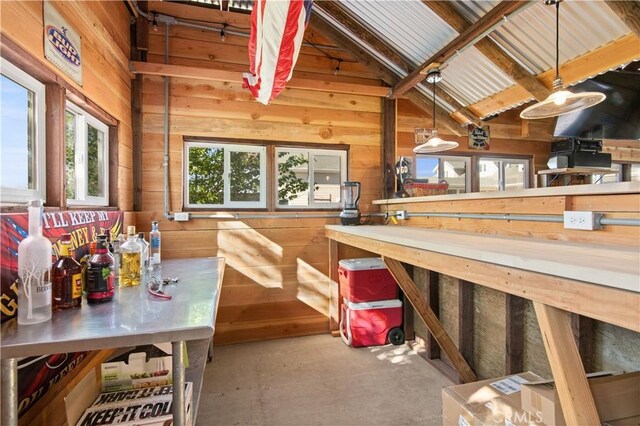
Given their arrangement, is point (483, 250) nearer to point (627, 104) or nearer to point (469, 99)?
point (469, 99)

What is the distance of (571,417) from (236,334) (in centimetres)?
283

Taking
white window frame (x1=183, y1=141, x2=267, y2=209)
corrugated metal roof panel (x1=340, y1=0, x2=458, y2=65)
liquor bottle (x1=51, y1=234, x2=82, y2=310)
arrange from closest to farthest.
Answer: liquor bottle (x1=51, y1=234, x2=82, y2=310)
corrugated metal roof panel (x1=340, y1=0, x2=458, y2=65)
white window frame (x1=183, y1=141, x2=267, y2=209)

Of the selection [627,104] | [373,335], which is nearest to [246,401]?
[373,335]

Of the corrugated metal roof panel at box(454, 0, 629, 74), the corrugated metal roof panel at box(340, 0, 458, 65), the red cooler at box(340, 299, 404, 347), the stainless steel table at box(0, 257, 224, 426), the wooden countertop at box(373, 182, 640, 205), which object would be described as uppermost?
the corrugated metal roof panel at box(340, 0, 458, 65)

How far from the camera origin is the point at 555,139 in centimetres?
433

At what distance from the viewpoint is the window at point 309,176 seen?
11.5 feet

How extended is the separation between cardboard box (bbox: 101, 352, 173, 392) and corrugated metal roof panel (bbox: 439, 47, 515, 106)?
10.3ft

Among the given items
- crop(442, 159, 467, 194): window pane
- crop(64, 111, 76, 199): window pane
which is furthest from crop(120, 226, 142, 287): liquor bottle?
crop(442, 159, 467, 194): window pane

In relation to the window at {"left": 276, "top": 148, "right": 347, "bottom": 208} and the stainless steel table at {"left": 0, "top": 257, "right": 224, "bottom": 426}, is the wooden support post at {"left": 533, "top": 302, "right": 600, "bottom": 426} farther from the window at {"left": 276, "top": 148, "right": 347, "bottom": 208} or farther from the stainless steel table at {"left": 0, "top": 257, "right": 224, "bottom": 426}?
the window at {"left": 276, "top": 148, "right": 347, "bottom": 208}

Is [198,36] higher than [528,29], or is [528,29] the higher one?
[198,36]

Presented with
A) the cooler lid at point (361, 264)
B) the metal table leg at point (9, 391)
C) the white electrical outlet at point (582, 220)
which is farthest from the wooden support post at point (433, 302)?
the metal table leg at point (9, 391)

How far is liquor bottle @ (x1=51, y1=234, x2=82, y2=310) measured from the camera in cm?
124

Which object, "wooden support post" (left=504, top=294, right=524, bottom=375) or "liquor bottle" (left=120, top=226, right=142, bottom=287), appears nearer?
"liquor bottle" (left=120, top=226, right=142, bottom=287)

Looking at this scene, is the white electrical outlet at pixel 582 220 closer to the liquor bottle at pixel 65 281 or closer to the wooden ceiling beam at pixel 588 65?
the wooden ceiling beam at pixel 588 65
